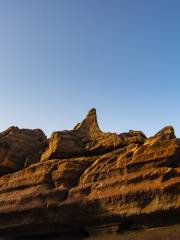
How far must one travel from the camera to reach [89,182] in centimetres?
3212

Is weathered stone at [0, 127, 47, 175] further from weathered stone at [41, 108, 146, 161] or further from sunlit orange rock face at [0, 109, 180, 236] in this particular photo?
weathered stone at [41, 108, 146, 161]

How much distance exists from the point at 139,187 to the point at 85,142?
9383 millimetres

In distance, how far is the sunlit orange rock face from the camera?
28625mm

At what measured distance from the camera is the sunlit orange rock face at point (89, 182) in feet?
93.9

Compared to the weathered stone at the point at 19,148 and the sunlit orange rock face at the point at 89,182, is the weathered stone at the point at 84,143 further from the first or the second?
the weathered stone at the point at 19,148

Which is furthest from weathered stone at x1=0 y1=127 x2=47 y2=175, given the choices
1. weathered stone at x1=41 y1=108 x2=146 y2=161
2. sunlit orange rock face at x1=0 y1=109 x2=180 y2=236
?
weathered stone at x1=41 y1=108 x2=146 y2=161

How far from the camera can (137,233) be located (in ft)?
94.0

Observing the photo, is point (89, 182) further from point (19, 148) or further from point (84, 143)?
point (19, 148)

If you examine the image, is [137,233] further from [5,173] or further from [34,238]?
[5,173]

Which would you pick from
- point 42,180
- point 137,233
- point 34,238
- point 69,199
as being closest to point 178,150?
point 137,233

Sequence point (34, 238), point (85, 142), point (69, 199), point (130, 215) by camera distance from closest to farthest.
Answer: point (130, 215) < point (69, 199) < point (34, 238) < point (85, 142)

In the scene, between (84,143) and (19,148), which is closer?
(84,143)

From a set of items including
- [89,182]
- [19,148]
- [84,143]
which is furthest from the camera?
[19,148]

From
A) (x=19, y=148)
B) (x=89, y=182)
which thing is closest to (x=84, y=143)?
(x=89, y=182)
